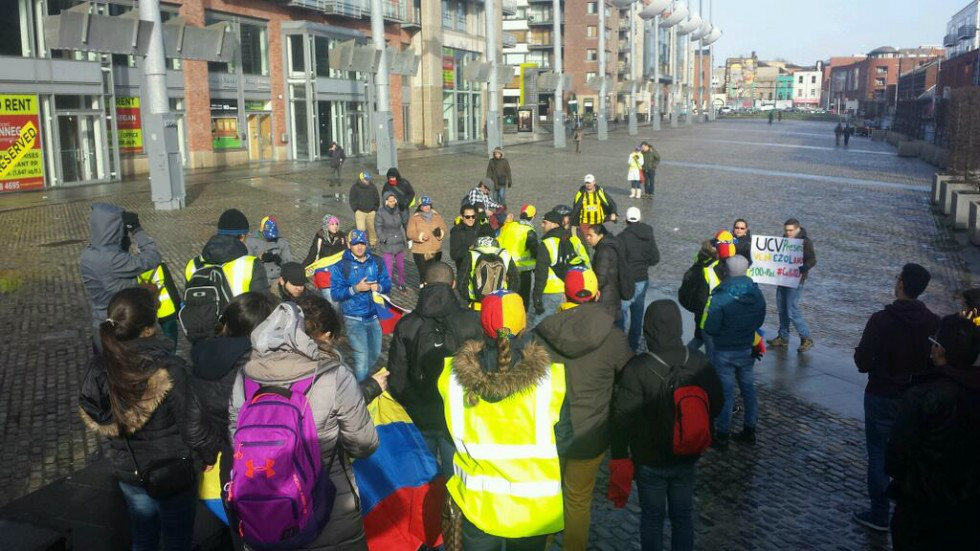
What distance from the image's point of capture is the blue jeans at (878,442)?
5.36 metres

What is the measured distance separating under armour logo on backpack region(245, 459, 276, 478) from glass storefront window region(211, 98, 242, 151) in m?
32.1

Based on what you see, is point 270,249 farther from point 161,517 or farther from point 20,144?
point 20,144

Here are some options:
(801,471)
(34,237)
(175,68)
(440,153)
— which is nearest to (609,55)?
(440,153)

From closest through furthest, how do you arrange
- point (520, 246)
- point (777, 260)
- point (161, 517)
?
point (161, 517) < point (777, 260) < point (520, 246)

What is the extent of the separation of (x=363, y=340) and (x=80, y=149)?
904 inches

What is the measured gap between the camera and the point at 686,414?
14.1 ft

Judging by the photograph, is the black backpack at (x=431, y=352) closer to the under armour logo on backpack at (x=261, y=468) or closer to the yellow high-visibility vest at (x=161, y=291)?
the under armour logo on backpack at (x=261, y=468)

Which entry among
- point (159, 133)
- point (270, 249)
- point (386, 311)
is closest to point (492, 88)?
point (159, 133)

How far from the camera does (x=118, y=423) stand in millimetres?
3832

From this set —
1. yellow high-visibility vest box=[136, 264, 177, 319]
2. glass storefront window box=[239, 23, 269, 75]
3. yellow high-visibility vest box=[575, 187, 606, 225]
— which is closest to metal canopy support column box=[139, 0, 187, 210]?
yellow high-visibility vest box=[575, 187, 606, 225]

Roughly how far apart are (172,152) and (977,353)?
2009 cm

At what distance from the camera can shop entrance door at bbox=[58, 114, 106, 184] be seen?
2611 centimetres

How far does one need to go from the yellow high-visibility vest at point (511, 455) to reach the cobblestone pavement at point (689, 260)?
5.34ft

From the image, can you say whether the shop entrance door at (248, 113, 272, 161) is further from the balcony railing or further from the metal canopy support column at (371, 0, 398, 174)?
the metal canopy support column at (371, 0, 398, 174)
